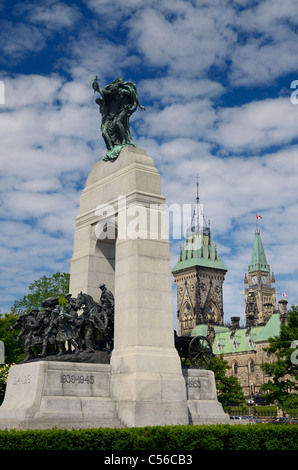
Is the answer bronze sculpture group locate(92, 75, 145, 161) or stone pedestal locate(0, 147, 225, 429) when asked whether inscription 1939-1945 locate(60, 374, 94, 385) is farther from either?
bronze sculpture group locate(92, 75, 145, 161)

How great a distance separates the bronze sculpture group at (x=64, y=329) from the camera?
19266 mm

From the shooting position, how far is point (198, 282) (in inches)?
6900

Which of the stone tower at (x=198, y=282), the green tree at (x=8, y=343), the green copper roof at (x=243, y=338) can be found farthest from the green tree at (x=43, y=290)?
the stone tower at (x=198, y=282)

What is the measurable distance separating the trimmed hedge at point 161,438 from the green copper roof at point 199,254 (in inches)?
6299

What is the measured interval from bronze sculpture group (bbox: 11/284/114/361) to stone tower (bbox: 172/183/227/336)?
150385 millimetres

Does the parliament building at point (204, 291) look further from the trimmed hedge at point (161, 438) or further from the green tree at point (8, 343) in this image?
the trimmed hedge at point (161, 438)

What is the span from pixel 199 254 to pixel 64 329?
16150cm

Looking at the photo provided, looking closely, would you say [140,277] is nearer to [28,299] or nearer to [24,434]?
[24,434]

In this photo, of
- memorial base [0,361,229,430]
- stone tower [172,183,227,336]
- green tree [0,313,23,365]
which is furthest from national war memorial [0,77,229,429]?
stone tower [172,183,227,336]

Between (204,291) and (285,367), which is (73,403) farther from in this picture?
(204,291)

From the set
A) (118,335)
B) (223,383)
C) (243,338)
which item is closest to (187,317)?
(243,338)

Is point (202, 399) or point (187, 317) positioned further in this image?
point (187, 317)

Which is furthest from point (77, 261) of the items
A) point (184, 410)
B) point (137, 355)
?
point (184, 410)
